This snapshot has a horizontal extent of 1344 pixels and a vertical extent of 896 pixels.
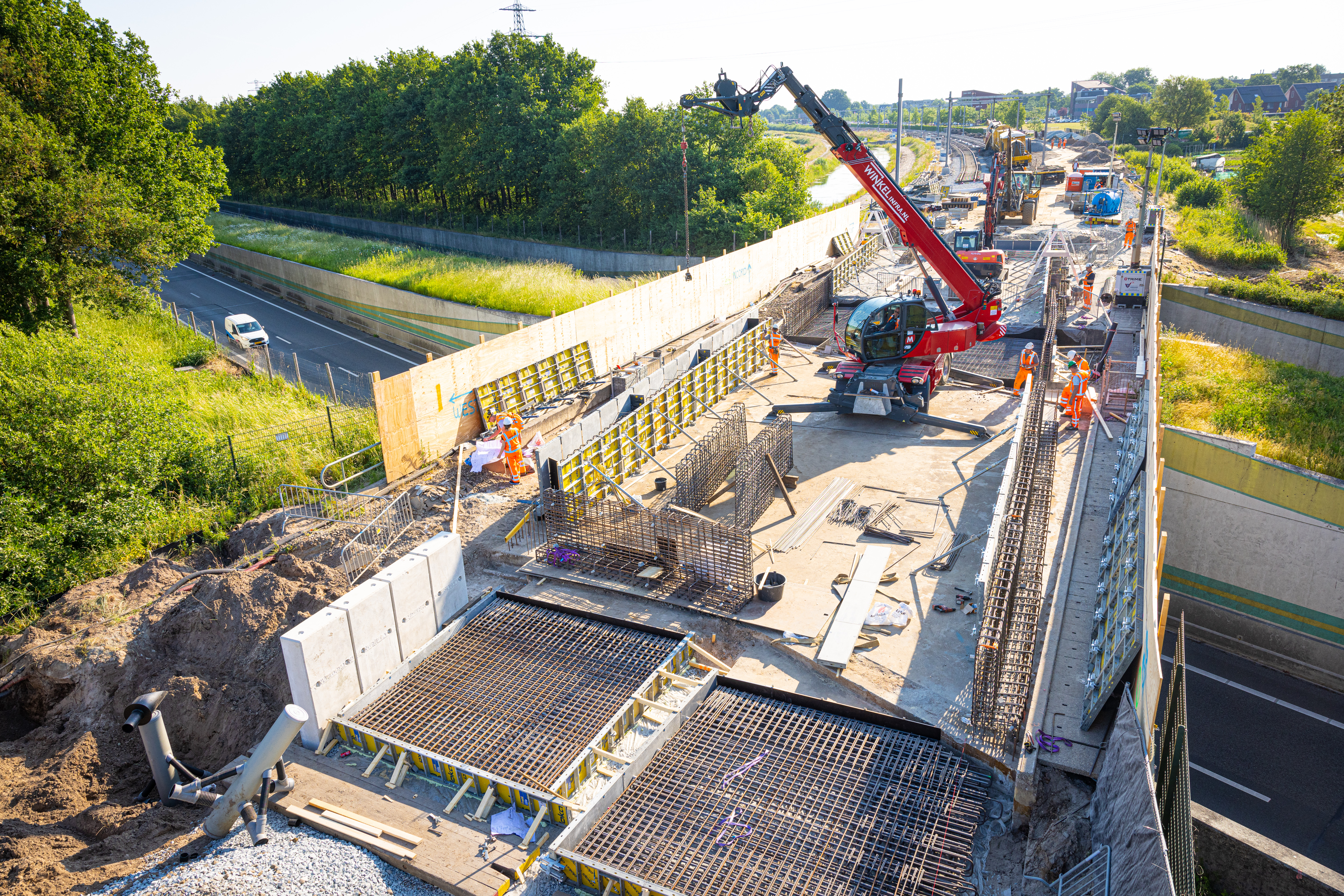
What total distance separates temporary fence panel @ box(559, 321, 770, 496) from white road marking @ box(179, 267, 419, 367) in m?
11.4

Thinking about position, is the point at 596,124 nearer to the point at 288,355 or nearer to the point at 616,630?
the point at 288,355

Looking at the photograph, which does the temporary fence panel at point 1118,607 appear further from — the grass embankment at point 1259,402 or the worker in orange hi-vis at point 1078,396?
the grass embankment at point 1259,402

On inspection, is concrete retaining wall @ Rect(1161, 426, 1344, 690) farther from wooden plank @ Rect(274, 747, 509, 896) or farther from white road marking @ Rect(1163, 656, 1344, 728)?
wooden plank @ Rect(274, 747, 509, 896)

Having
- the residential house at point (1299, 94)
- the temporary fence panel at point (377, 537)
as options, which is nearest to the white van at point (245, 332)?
the temporary fence panel at point (377, 537)

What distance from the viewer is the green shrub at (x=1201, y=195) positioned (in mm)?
48625

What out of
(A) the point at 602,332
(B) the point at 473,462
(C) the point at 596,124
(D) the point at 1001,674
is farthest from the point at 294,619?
(C) the point at 596,124

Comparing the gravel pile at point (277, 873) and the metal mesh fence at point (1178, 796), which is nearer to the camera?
the metal mesh fence at point (1178, 796)

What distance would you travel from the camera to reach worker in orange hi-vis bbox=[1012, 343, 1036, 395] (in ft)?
65.8

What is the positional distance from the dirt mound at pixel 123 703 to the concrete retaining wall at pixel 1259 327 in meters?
34.3

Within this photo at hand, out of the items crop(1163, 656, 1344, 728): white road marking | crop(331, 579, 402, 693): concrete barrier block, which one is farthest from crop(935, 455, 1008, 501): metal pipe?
crop(331, 579, 402, 693): concrete barrier block

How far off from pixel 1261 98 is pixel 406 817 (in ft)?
495

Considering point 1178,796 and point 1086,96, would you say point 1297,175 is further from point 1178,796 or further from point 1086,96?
point 1086,96

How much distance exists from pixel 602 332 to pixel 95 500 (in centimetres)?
1320

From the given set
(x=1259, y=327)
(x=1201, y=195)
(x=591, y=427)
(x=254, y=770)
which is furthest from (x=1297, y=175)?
(x=254, y=770)
